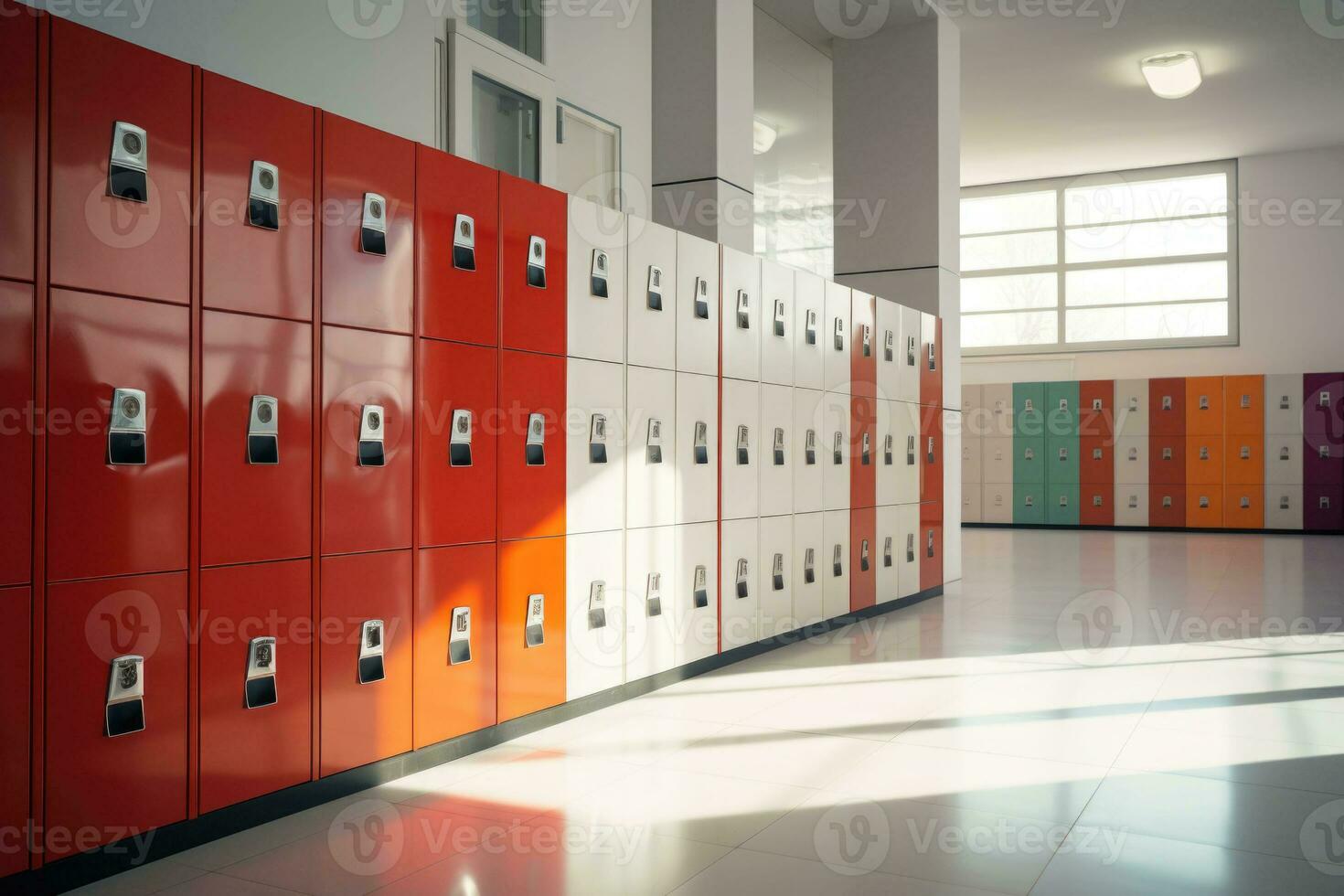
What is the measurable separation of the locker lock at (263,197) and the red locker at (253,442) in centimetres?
35

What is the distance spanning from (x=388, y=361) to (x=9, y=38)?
1668 mm

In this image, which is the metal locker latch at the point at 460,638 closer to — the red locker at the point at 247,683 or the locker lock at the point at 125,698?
the red locker at the point at 247,683

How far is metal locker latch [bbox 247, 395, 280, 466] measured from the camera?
370cm

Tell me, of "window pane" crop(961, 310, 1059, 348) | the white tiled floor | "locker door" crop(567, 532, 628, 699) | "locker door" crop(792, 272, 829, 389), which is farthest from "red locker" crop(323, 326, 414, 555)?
"window pane" crop(961, 310, 1059, 348)

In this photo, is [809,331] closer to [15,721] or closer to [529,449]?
[529,449]

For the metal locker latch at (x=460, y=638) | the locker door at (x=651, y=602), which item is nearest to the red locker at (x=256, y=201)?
the metal locker latch at (x=460, y=638)

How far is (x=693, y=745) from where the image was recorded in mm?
4875

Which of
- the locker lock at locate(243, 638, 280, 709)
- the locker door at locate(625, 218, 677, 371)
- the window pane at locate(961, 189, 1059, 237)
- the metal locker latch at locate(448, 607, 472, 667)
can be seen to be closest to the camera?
the locker lock at locate(243, 638, 280, 709)

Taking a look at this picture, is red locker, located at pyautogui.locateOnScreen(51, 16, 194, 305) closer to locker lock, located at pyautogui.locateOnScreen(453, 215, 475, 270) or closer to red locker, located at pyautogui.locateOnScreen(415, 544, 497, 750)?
locker lock, located at pyautogui.locateOnScreen(453, 215, 475, 270)

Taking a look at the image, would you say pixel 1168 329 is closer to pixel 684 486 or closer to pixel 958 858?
pixel 684 486

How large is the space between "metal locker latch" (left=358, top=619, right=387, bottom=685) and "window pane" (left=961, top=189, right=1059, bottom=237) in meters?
17.7

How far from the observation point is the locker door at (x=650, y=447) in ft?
18.8

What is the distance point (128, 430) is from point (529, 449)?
6.51 feet

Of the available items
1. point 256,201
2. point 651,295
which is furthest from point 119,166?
point 651,295
